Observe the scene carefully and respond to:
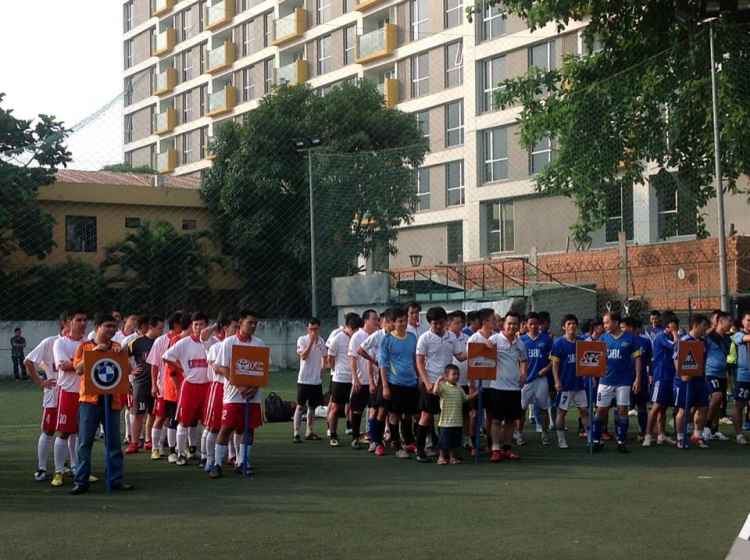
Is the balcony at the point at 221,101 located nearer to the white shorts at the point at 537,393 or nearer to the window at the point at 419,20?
the window at the point at 419,20

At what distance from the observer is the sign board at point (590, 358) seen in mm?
13156

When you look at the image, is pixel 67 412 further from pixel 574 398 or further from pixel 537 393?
pixel 574 398

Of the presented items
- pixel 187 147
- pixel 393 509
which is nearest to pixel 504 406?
pixel 393 509

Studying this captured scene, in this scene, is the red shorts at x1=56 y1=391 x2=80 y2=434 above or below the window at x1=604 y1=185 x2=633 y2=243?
below

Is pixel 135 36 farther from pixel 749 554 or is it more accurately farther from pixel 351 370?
pixel 749 554

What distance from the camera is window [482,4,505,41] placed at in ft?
128

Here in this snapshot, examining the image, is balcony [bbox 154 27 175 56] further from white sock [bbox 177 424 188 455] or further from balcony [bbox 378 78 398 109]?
white sock [bbox 177 424 188 455]

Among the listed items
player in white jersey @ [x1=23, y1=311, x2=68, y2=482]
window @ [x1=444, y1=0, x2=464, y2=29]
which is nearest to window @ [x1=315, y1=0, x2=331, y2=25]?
window @ [x1=444, y1=0, x2=464, y2=29]

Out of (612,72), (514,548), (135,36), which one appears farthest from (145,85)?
(514,548)

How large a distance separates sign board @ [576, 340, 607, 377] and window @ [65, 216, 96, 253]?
22547 mm

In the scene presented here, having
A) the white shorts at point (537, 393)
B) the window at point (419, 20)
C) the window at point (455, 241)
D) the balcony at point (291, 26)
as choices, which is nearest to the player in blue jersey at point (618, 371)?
the white shorts at point (537, 393)

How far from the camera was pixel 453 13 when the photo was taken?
4234 centimetres

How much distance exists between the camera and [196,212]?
37.7 m

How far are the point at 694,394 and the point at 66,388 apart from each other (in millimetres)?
7812
